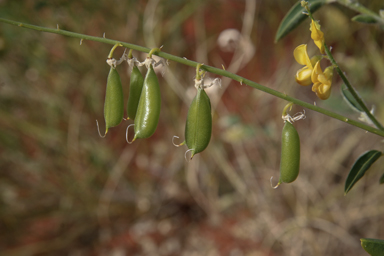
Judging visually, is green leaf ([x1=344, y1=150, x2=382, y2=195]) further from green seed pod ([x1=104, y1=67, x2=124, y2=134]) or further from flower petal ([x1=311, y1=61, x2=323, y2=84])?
green seed pod ([x1=104, y1=67, x2=124, y2=134])

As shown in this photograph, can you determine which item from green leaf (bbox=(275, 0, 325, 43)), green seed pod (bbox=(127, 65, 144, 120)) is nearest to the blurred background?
green leaf (bbox=(275, 0, 325, 43))

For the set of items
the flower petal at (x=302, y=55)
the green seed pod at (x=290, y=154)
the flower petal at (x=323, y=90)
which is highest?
the flower petal at (x=302, y=55)

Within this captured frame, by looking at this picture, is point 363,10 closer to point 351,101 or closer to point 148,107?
point 351,101

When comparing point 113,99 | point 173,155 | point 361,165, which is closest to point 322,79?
point 361,165

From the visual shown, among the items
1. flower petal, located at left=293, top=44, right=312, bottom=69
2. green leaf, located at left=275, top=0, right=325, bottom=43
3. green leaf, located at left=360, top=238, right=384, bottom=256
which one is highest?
green leaf, located at left=275, top=0, right=325, bottom=43

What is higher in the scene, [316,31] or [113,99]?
[113,99]

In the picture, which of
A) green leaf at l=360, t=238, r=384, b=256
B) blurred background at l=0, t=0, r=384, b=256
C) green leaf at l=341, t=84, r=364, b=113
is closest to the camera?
green leaf at l=360, t=238, r=384, b=256

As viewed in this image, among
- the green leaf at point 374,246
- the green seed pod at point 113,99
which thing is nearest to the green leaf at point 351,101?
the green leaf at point 374,246

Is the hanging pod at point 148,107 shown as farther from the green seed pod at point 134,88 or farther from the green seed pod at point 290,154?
the green seed pod at point 290,154
